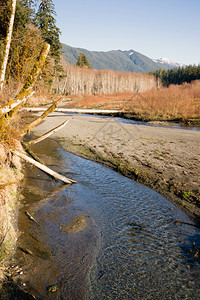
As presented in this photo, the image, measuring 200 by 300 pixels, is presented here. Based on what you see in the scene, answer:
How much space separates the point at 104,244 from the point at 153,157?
6261 mm

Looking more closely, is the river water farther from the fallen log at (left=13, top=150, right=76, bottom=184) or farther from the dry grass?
the dry grass

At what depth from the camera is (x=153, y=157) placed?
10.1 meters

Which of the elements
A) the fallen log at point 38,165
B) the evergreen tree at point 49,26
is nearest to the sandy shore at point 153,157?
the fallen log at point 38,165

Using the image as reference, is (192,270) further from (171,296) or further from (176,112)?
A: (176,112)

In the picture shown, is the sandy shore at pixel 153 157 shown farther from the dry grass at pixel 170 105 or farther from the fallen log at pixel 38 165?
the dry grass at pixel 170 105

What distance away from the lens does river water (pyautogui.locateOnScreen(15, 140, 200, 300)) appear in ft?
11.5

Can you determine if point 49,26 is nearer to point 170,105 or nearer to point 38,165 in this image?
point 170,105

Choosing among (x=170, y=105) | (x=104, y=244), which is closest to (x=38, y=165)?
(x=104, y=244)

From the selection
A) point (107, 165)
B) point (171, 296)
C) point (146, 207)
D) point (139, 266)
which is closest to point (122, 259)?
point (139, 266)

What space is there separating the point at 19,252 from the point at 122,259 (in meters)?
1.95

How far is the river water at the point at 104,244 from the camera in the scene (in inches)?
138

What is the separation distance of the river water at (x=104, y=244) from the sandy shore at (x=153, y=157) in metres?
0.61

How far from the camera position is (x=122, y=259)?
13.7 ft

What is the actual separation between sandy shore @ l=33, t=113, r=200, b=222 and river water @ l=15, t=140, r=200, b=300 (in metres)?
0.61
